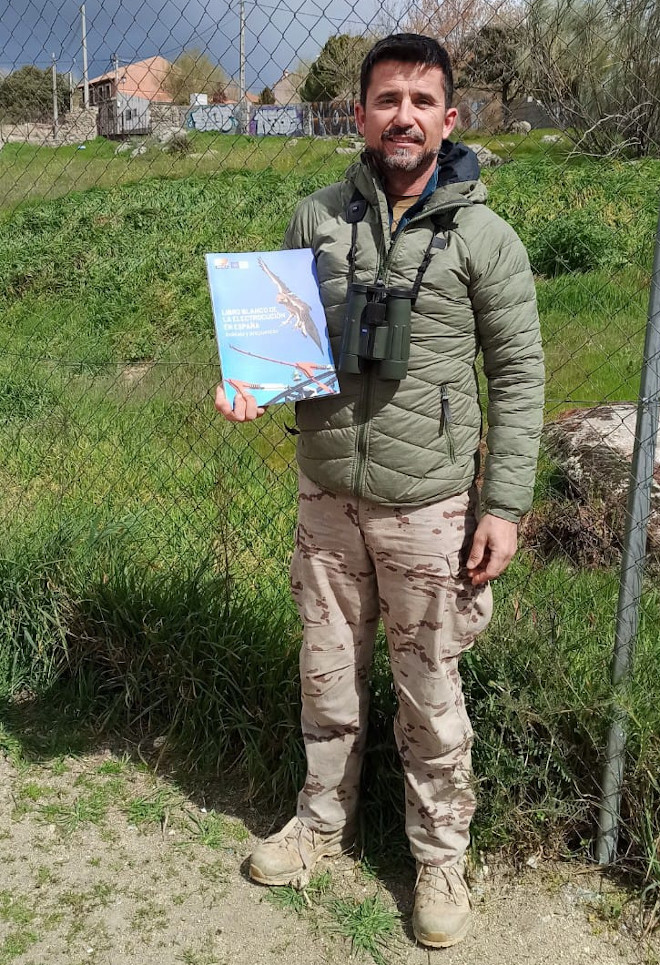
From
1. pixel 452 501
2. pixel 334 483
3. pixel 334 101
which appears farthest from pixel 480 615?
pixel 334 101

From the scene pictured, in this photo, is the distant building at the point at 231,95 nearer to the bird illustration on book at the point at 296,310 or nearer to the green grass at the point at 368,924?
the bird illustration on book at the point at 296,310

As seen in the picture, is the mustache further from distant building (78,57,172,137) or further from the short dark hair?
distant building (78,57,172,137)

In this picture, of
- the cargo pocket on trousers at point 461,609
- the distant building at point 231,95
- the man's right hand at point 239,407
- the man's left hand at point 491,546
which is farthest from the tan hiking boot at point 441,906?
the distant building at point 231,95

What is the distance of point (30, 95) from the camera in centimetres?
368

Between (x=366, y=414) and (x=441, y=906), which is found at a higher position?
(x=366, y=414)

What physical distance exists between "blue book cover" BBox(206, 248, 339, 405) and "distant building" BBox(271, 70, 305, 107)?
789 mm

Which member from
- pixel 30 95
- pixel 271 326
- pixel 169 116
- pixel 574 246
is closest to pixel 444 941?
pixel 271 326

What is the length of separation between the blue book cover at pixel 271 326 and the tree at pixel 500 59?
2.24ft

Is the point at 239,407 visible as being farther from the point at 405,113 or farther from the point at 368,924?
the point at 368,924

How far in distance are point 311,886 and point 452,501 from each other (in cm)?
122

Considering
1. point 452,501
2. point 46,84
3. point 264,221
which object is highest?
point 46,84

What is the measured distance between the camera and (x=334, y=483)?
6.88 feet

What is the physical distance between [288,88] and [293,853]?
7.43 feet

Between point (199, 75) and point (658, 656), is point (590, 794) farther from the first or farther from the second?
point (199, 75)
